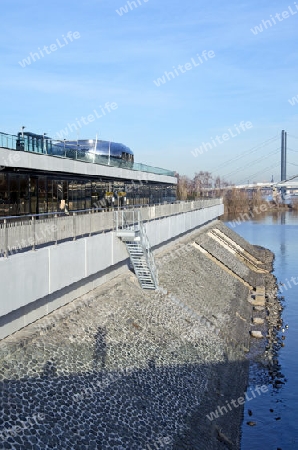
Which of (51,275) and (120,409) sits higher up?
(51,275)

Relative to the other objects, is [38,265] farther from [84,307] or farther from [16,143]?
[16,143]

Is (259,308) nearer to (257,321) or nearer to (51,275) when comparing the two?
(257,321)

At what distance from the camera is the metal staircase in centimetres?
2006

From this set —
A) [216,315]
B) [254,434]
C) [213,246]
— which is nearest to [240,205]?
[213,246]

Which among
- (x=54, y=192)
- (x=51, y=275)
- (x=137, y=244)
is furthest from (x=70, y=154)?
(x=51, y=275)

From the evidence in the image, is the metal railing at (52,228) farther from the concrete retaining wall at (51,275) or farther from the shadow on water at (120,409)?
the shadow on water at (120,409)

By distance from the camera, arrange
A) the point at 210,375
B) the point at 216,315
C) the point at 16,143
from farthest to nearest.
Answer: the point at 216,315, the point at 16,143, the point at 210,375

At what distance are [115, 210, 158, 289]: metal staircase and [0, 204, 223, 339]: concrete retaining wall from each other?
A: 415mm

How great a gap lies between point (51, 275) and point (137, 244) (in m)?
6.96

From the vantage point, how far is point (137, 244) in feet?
67.9

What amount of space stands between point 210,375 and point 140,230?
265 inches

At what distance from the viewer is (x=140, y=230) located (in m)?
21.2

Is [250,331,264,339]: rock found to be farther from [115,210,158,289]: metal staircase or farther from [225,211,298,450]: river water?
[115,210,158,289]: metal staircase

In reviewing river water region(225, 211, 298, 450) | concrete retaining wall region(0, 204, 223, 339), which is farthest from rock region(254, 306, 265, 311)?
concrete retaining wall region(0, 204, 223, 339)
